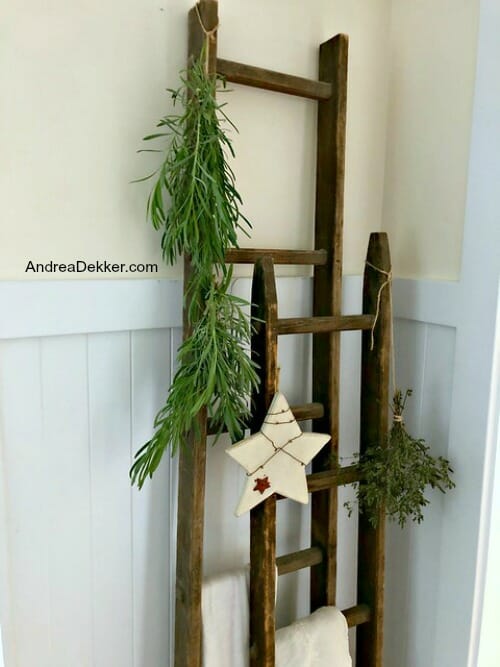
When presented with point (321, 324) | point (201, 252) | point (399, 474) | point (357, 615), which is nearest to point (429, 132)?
point (321, 324)

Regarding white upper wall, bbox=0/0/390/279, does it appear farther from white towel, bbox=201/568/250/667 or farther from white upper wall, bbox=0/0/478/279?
white towel, bbox=201/568/250/667

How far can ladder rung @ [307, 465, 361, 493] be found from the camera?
1.07 m

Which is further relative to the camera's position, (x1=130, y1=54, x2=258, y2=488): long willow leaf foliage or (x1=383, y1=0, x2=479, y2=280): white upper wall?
(x1=383, y1=0, x2=479, y2=280): white upper wall

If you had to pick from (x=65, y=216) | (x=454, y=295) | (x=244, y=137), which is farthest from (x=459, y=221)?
(x=65, y=216)

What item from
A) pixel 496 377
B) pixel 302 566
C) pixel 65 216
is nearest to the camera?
pixel 65 216

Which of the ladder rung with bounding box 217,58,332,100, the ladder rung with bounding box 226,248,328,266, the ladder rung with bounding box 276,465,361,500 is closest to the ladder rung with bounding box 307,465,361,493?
the ladder rung with bounding box 276,465,361,500

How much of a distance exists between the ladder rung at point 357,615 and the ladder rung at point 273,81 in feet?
Answer: 3.36

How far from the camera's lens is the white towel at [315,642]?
42.3 inches

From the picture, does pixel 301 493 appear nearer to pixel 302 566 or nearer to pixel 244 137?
pixel 302 566

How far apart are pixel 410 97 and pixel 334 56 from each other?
0.20m

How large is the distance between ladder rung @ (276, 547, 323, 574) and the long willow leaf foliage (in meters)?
0.34

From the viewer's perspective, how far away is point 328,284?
3.61 ft

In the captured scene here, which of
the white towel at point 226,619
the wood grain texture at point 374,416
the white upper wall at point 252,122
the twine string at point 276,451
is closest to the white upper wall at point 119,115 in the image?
the white upper wall at point 252,122

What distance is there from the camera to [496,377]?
1.00 meters
